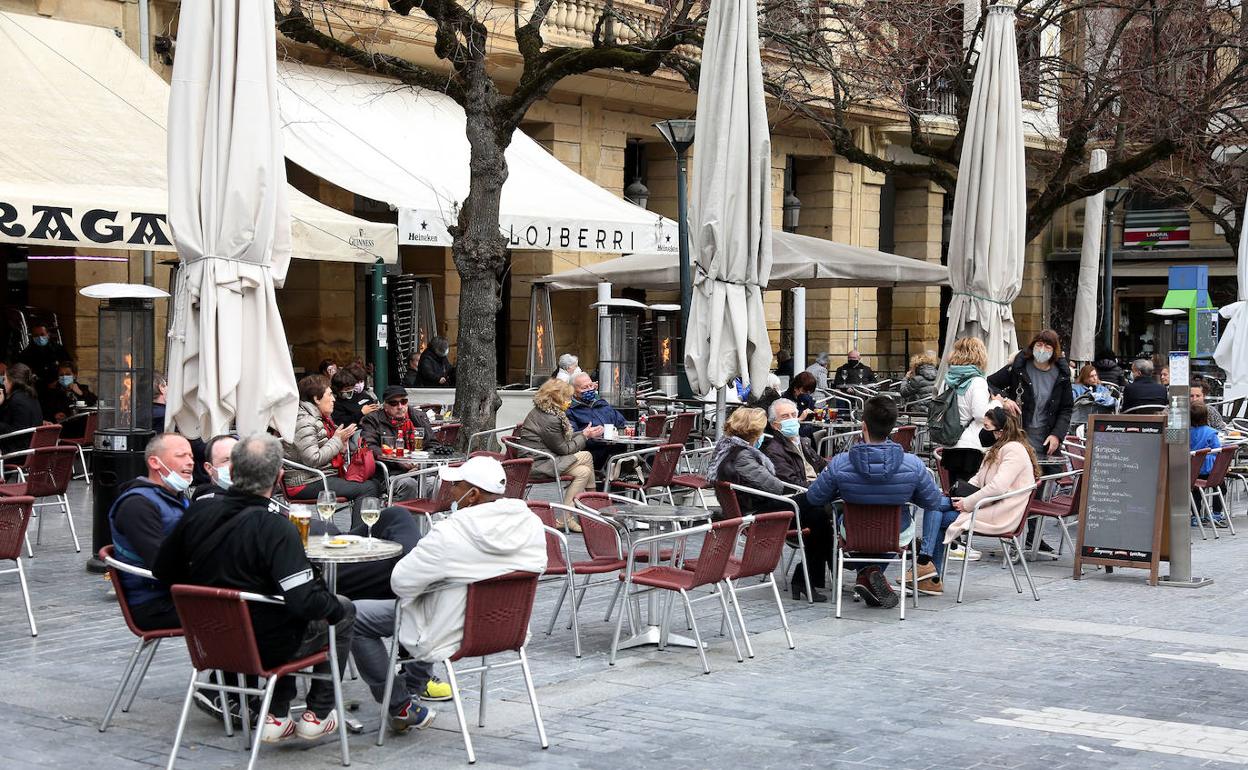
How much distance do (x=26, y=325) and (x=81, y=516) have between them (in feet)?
19.9

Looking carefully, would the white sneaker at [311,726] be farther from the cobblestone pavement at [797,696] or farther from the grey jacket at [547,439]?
the grey jacket at [547,439]

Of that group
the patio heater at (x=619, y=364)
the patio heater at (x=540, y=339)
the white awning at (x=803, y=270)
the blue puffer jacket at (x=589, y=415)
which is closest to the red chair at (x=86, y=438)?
the blue puffer jacket at (x=589, y=415)

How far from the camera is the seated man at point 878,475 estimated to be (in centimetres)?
930

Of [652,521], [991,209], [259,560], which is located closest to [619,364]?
[991,209]

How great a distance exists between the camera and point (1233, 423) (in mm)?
16734

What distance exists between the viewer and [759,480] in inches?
384

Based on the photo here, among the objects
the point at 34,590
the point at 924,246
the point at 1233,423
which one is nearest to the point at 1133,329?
the point at 924,246

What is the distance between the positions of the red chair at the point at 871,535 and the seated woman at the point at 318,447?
336 cm

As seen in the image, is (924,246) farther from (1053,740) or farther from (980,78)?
(1053,740)

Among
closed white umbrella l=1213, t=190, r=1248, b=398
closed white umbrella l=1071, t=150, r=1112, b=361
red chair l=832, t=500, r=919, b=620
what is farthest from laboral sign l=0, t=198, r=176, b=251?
closed white umbrella l=1071, t=150, r=1112, b=361

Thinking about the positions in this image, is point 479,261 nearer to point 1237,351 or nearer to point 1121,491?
point 1121,491

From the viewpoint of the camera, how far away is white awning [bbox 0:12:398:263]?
1264 centimetres

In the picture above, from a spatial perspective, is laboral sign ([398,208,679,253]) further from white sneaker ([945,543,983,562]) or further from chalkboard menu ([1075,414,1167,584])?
chalkboard menu ([1075,414,1167,584])

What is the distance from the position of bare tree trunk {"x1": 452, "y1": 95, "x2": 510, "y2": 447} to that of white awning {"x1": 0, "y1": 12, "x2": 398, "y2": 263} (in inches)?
32.5
